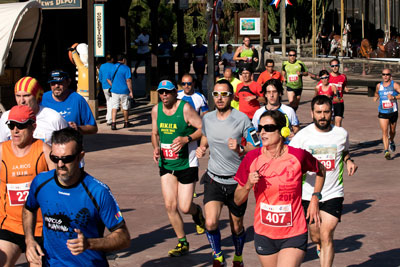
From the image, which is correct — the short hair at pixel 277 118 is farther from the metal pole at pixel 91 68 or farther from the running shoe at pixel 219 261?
the metal pole at pixel 91 68

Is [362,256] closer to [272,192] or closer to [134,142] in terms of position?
[272,192]

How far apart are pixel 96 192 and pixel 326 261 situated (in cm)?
332

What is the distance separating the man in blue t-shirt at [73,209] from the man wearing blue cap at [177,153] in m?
3.89

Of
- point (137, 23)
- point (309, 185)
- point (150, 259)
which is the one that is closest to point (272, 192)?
point (309, 185)

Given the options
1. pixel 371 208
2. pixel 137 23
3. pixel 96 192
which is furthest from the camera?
pixel 137 23

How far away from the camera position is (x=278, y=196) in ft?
20.3

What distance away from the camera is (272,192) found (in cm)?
620

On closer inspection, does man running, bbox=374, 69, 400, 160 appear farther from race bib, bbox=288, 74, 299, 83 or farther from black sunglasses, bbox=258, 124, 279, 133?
black sunglasses, bbox=258, 124, 279, 133

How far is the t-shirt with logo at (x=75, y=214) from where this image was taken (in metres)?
4.80

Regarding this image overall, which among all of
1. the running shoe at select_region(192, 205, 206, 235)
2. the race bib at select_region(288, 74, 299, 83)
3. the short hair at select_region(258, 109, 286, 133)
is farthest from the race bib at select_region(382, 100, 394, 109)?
the short hair at select_region(258, 109, 286, 133)

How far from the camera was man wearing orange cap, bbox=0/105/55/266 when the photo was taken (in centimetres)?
605

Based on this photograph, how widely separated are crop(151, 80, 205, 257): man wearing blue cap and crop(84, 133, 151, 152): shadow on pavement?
781 cm

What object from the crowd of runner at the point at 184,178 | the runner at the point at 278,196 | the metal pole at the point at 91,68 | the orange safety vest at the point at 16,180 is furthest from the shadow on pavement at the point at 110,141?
the runner at the point at 278,196

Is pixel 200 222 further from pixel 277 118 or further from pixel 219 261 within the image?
pixel 277 118
